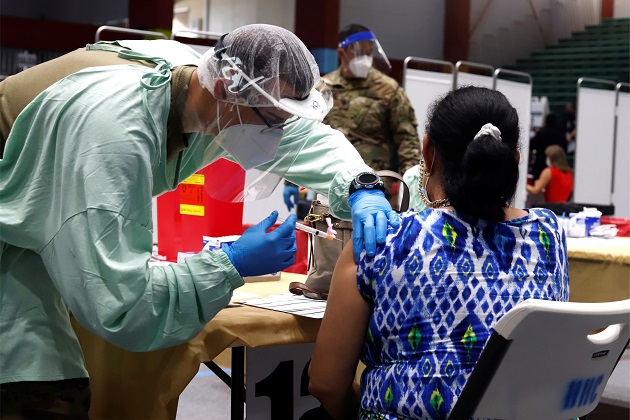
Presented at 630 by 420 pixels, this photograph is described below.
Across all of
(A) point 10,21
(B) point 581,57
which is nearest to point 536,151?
(B) point 581,57

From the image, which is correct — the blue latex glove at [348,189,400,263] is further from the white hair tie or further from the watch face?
the white hair tie

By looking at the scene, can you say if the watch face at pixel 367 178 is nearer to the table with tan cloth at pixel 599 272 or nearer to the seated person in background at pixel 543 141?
the table with tan cloth at pixel 599 272

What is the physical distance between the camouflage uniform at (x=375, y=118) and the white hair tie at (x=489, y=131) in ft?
10.8

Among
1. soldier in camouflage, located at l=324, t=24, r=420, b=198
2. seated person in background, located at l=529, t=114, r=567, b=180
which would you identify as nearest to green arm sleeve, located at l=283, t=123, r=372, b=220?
soldier in camouflage, located at l=324, t=24, r=420, b=198

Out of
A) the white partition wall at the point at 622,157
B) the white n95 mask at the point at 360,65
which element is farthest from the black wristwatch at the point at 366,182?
the white partition wall at the point at 622,157

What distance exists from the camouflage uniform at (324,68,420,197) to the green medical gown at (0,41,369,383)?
3.41 meters

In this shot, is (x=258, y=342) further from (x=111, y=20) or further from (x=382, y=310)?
(x=111, y=20)

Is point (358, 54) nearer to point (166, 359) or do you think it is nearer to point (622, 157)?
point (166, 359)

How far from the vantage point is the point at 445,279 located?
59.1 inches

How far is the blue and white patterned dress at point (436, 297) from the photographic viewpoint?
149 centimetres

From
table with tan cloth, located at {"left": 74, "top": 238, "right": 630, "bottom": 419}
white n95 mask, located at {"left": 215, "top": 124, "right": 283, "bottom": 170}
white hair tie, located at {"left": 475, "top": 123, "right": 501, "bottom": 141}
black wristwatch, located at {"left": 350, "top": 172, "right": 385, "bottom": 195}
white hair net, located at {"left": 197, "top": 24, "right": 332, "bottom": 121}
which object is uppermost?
white hair net, located at {"left": 197, "top": 24, "right": 332, "bottom": 121}

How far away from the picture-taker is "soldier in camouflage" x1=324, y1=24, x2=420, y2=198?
4.87 meters

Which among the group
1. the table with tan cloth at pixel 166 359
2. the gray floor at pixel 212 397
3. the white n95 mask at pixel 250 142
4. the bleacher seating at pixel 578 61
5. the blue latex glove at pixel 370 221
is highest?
the bleacher seating at pixel 578 61

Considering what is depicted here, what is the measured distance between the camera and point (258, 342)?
5.81 feet
